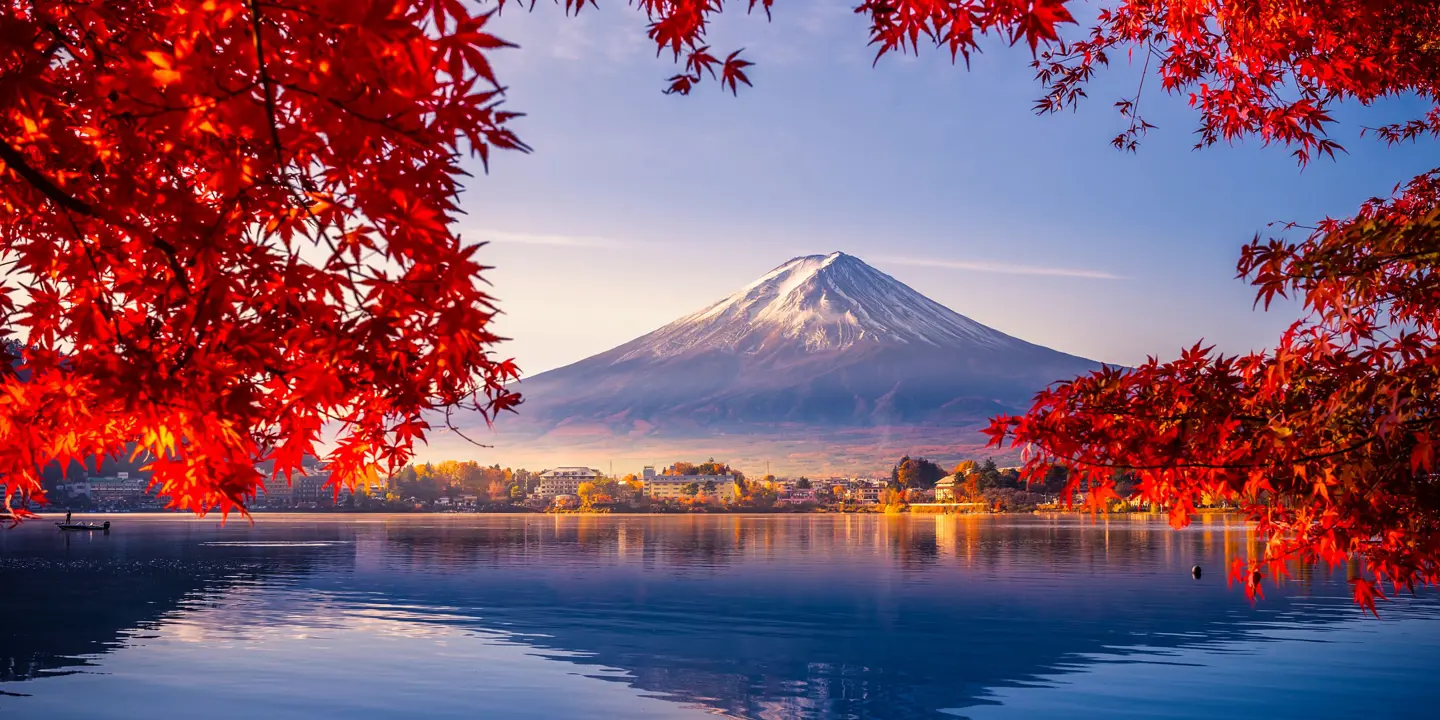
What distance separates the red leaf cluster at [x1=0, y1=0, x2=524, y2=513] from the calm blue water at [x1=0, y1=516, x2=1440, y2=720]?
692 inches

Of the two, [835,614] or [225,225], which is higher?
[225,225]

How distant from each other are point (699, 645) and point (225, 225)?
28.1m

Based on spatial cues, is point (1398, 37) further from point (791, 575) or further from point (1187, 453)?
point (791, 575)

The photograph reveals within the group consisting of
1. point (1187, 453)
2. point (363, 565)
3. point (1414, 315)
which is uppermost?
point (1414, 315)

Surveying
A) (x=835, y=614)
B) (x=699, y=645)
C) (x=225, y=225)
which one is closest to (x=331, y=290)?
(x=225, y=225)

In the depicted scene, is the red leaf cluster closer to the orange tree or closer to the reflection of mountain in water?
the orange tree

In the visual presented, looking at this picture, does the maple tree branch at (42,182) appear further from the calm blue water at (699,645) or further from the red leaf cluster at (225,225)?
the calm blue water at (699,645)

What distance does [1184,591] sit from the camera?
46.0m

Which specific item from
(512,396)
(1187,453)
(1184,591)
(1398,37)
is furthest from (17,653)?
(1184,591)

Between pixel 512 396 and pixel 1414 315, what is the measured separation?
6.91 meters

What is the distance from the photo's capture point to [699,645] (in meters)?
30.8

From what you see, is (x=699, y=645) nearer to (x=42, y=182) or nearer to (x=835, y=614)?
(x=835, y=614)

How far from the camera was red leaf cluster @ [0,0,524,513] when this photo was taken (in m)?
3.47

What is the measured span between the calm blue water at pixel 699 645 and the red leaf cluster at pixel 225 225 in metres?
17.6
